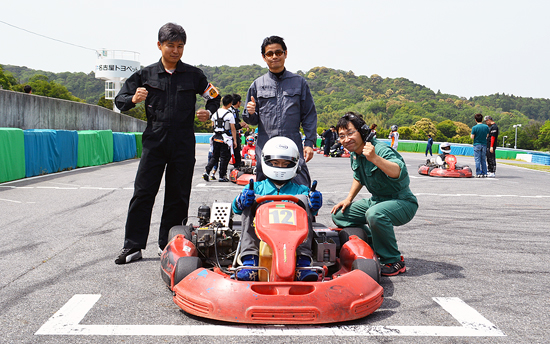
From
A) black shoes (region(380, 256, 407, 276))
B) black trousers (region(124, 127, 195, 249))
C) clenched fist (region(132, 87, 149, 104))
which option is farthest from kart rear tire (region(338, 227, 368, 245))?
clenched fist (region(132, 87, 149, 104))

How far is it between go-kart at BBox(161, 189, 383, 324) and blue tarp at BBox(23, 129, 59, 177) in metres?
8.14

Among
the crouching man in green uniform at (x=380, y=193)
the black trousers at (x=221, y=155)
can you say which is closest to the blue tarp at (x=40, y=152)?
the black trousers at (x=221, y=155)

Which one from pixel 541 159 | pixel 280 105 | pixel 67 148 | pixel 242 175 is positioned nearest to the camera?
pixel 280 105

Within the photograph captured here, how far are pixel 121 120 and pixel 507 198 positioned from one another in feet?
61.9

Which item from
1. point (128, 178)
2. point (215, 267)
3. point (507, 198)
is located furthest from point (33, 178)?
point (507, 198)

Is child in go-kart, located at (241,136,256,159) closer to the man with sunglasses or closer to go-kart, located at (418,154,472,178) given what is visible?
go-kart, located at (418,154,472,178)

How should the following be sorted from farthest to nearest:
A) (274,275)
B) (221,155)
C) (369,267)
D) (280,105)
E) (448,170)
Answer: (448,170)
(221,155)
(280,105)
(369,267)
(274,275)

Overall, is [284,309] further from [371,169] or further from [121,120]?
[121,120]

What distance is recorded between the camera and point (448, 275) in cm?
394

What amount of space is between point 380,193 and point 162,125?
204cm

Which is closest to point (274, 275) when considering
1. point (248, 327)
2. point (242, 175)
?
point (248, 327)

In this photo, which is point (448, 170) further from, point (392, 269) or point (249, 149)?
point (392, 269)

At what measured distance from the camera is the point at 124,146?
17719 millimetres

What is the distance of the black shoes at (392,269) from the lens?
3885 millimetres
